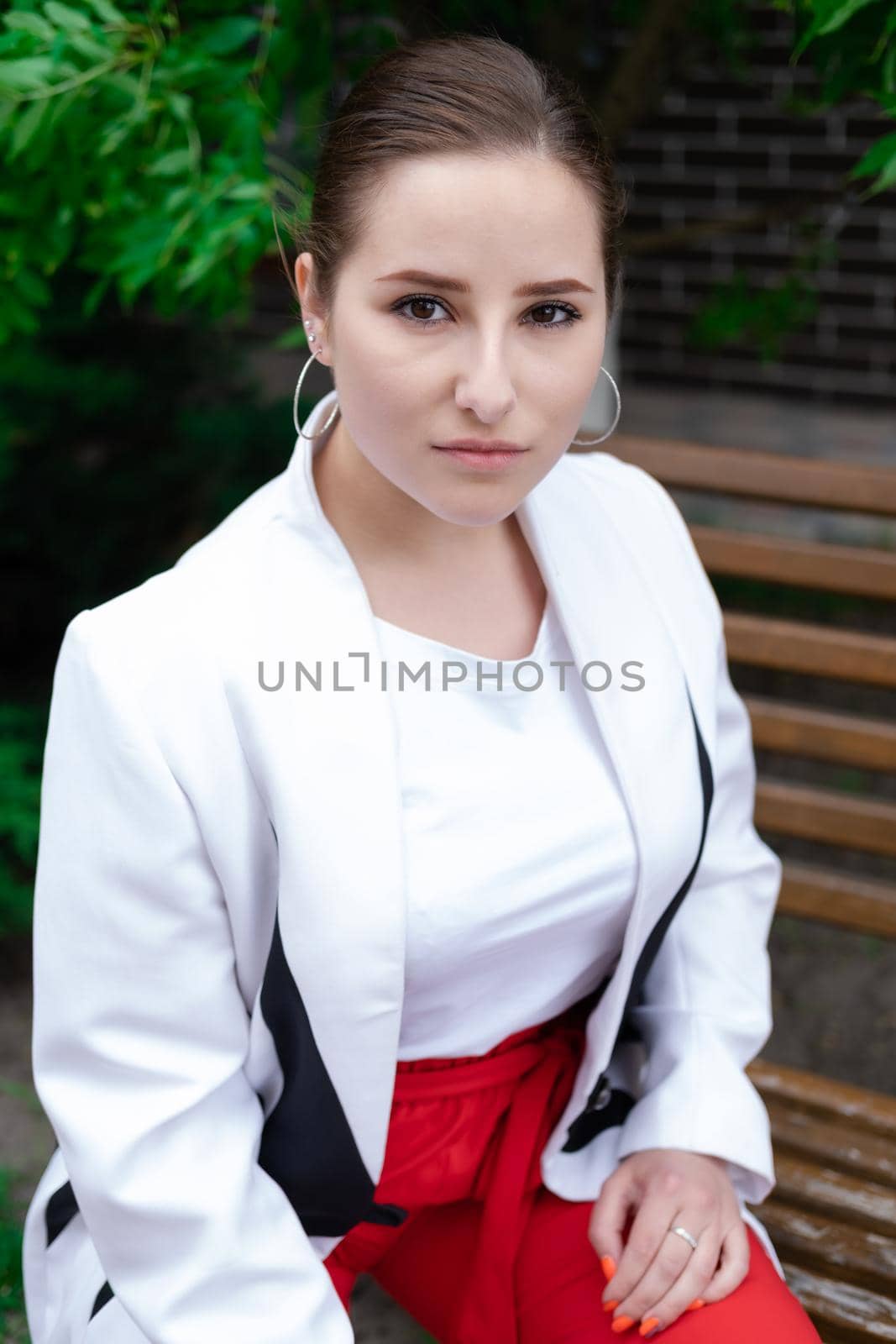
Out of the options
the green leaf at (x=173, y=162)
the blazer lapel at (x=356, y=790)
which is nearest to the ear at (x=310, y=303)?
the blazer lapel at (x=356, y=790)

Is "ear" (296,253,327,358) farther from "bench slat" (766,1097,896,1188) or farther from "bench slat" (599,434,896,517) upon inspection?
"bench slat" (766,1097,896,1188)

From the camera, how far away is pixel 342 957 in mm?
1435

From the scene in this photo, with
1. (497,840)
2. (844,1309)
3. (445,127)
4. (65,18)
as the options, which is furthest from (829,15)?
(844,1309)

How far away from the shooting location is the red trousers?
1658 mm

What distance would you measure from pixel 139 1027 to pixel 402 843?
33 centimetres

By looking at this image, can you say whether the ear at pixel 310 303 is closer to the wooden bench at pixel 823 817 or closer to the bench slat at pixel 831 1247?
the wooden bench at pixel 823 817

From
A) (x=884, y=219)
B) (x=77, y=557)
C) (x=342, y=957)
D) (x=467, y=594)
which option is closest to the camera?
(x=342, y=957)

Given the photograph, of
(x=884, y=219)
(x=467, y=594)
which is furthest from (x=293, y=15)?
(x=884, y=219)

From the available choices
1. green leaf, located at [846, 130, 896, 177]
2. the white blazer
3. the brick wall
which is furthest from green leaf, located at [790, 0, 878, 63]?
the brick wall

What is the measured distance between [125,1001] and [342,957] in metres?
0.23

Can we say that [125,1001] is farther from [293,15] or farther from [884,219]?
[884,219]

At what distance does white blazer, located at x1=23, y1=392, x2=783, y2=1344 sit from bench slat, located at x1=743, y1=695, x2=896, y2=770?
2.70 feet

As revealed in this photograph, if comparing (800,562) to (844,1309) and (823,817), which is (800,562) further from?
(844,1309)

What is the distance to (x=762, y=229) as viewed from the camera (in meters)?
5.43
